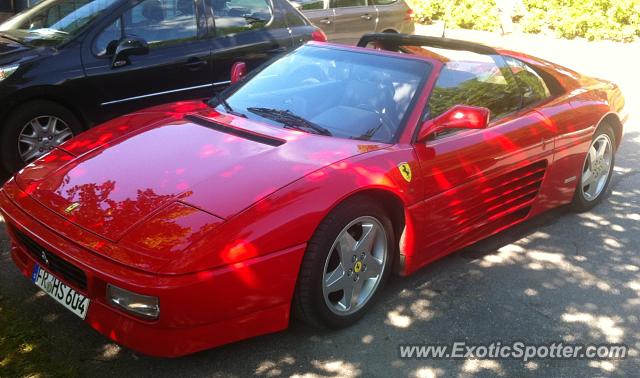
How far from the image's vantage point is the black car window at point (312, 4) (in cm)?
1000

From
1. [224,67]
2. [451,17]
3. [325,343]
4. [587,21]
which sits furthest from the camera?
[451,17]

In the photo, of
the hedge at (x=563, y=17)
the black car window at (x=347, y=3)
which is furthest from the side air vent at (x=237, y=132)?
the hedge at (x=563, y=17)

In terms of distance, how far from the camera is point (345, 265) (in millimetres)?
3510

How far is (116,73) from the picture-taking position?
18.7 feet

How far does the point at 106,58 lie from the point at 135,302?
3.41 metres

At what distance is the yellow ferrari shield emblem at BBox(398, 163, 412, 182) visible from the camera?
3681 mm

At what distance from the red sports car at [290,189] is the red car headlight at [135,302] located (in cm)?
1

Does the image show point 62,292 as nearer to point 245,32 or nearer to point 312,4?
point 245,32

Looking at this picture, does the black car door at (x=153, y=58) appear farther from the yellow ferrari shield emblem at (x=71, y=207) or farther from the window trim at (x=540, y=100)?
the window trim at (x=540, y=100)

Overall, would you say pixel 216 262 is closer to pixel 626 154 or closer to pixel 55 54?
pixel 55 54

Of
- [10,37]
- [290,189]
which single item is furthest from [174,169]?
[10,37]

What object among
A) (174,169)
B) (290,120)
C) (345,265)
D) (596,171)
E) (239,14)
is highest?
(239,14)

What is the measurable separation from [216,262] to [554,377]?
5.71 feet

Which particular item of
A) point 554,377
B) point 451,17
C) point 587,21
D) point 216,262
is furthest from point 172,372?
point 451,17
